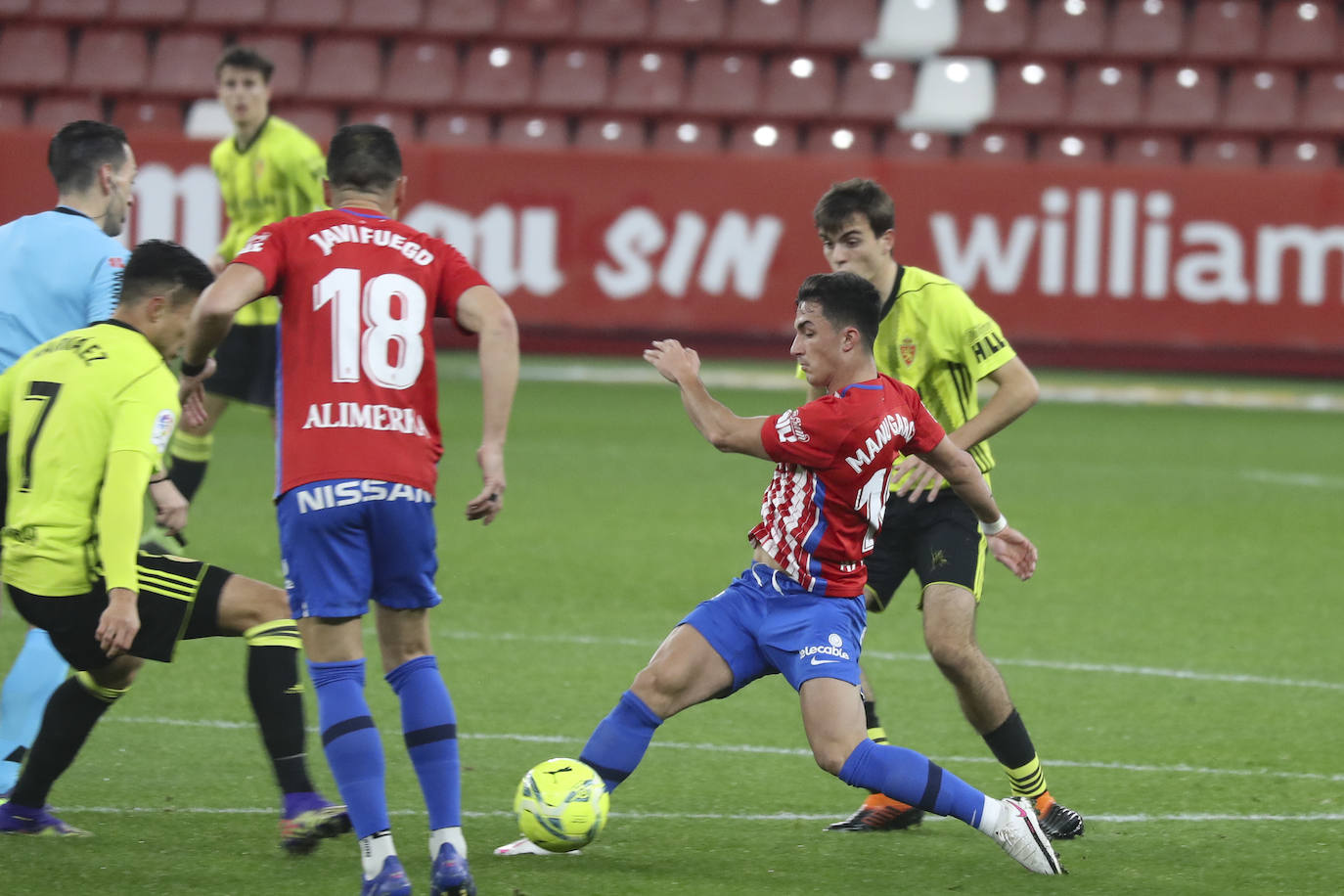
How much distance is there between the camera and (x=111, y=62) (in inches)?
719

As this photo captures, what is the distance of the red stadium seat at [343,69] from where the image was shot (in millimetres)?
18062

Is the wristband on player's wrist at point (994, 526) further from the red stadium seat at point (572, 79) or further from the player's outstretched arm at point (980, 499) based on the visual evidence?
the red stadium seat at point (572, 79)

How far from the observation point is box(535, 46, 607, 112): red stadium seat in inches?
715

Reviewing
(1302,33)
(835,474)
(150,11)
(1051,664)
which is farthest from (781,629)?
(1302,33)

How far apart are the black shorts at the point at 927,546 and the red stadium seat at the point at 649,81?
13.0m

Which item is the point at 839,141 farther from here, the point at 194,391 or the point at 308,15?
the point at 194,391

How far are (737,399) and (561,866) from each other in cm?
1021

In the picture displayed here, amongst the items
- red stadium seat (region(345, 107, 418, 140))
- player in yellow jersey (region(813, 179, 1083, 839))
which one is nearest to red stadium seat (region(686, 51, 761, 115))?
red stadium seat (region(345, 107, 418, 140))

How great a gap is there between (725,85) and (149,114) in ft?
18.3

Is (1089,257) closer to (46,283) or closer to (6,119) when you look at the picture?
(6,119)

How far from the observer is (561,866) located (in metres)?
4.79

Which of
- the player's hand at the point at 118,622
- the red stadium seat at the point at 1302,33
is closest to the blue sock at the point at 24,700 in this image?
the player's hand at the point at 118,622

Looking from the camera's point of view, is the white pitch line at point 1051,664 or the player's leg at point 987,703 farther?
the white pitch line at point 1051,664

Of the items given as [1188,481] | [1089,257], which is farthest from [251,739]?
[1089,257]
